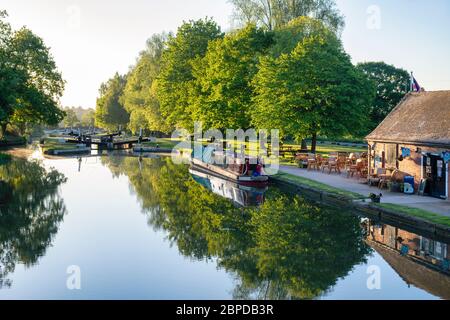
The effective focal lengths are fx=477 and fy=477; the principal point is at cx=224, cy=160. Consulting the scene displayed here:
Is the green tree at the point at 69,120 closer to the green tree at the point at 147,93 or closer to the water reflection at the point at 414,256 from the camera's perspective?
the green tree at the point at 147,93

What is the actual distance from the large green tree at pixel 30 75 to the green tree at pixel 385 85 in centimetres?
4543

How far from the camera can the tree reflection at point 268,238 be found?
41.9 ft

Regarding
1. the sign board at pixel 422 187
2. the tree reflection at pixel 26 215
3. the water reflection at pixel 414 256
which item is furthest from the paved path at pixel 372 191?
the tree reflection at pixel 26 215

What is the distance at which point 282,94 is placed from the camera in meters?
39.2

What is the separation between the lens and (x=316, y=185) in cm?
2680

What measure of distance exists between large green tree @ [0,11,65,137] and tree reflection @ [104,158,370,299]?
147 feet

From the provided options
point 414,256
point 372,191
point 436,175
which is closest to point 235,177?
point 372,191

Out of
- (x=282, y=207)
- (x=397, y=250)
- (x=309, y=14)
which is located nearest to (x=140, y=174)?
(x=282, y=207)

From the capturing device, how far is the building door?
2288 cm

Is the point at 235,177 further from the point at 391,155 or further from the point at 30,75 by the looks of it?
the point at 30,75

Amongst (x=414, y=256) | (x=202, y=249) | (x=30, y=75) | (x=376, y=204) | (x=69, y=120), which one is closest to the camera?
(x=414, y=256)

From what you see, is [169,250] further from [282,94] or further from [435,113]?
[282,94]

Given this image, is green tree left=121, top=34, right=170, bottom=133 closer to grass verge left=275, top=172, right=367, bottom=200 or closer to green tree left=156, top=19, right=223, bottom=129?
green tree left=156, top=19, right=223, bottom=129

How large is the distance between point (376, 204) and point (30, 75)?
204ft
